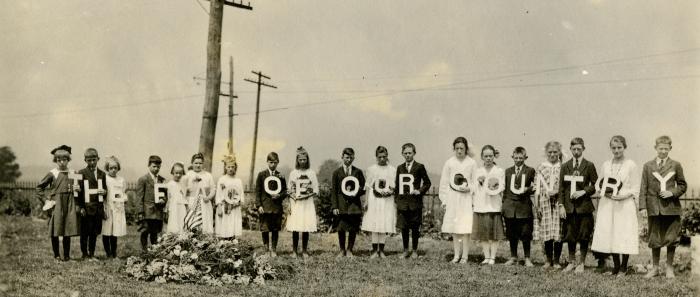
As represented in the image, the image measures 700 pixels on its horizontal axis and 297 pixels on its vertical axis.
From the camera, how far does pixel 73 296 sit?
5.98m

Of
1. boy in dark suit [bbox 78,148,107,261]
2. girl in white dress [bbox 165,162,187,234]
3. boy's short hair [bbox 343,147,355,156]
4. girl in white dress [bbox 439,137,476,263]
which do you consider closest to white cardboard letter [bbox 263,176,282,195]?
boy's short hair [bbox 343,147,355,156]

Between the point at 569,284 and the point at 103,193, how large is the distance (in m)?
6.46

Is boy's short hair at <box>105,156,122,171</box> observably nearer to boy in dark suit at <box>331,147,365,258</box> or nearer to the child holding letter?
the child holding letter

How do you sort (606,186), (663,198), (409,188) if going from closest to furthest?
(663,198)
(606,186)
(409,188)

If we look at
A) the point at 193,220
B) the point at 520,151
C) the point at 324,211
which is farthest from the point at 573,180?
the point at 324,211

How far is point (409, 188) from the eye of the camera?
9.19m

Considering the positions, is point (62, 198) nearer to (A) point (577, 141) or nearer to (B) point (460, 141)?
(B) point (460, 141)

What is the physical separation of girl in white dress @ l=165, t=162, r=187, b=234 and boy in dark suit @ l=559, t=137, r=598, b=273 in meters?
5.55

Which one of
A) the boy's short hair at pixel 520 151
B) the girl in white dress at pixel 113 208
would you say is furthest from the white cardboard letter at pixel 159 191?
the boy's short hair at pixel 520 151

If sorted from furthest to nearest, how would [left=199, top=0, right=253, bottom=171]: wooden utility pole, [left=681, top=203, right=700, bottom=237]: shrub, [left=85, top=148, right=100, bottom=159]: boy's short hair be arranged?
[left=681, top=203, right=700, bottom=237]: shrub → [left=199, top=0, right=253, bottom=171]: wooden utility pole → [left=85, top=148, right=100, bottom=159]: boy's short hair

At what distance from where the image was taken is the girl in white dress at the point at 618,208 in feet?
25.5

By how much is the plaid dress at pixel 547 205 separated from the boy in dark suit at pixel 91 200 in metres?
6.24

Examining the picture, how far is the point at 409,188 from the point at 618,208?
2.91 meters

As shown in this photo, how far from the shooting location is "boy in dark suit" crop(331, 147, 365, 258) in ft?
30.7
